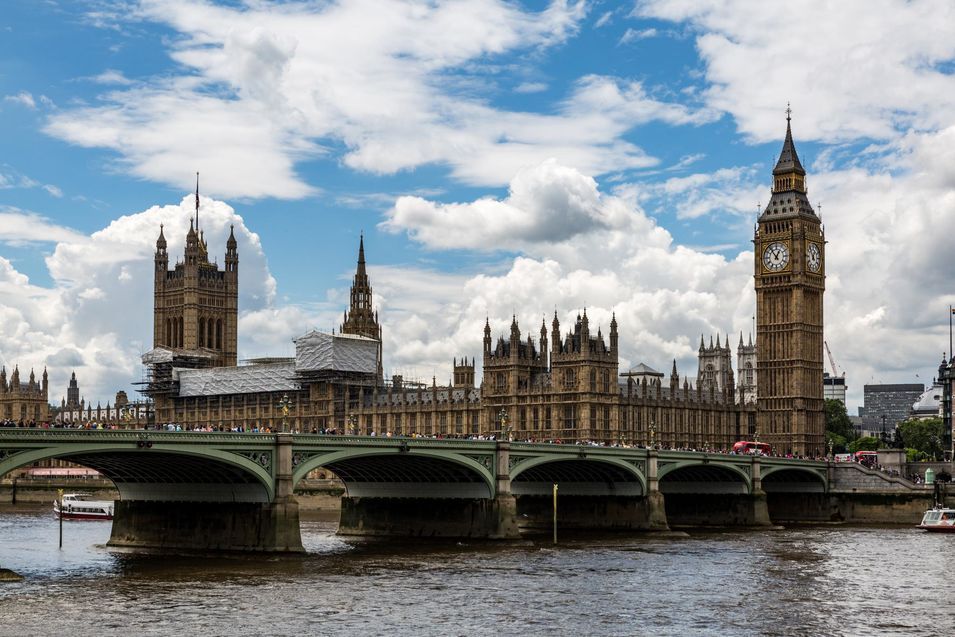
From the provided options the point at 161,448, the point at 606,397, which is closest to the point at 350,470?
the point at 161,448

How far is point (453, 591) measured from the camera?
6456 cm

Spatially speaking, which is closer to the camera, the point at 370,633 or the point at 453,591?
the point at 370,633

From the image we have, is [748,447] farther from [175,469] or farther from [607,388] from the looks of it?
[175,469]

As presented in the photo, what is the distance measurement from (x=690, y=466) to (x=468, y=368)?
7342cm

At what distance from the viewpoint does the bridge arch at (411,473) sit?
281 feet

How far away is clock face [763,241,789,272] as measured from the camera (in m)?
174

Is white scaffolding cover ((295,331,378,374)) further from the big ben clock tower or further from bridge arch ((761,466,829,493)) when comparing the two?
bridge arch ((761,466,829,493))

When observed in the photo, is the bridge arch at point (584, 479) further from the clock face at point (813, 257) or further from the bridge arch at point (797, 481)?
the clock face at point (813, 257)

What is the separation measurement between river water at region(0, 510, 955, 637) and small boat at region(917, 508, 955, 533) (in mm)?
20524

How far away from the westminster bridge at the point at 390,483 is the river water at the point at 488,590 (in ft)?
9.70

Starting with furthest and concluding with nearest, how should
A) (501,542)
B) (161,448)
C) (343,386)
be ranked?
(343,386) < (501,542) < (161,448)

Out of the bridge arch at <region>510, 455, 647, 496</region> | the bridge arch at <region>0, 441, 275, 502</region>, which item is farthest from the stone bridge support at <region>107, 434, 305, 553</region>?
the bridge arch at <region>510, 455, 647, 496</region>

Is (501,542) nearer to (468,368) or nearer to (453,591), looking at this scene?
(453,591)

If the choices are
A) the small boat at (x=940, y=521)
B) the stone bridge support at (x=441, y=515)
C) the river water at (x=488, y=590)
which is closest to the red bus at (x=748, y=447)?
the small boat at (x=940, y=521)
